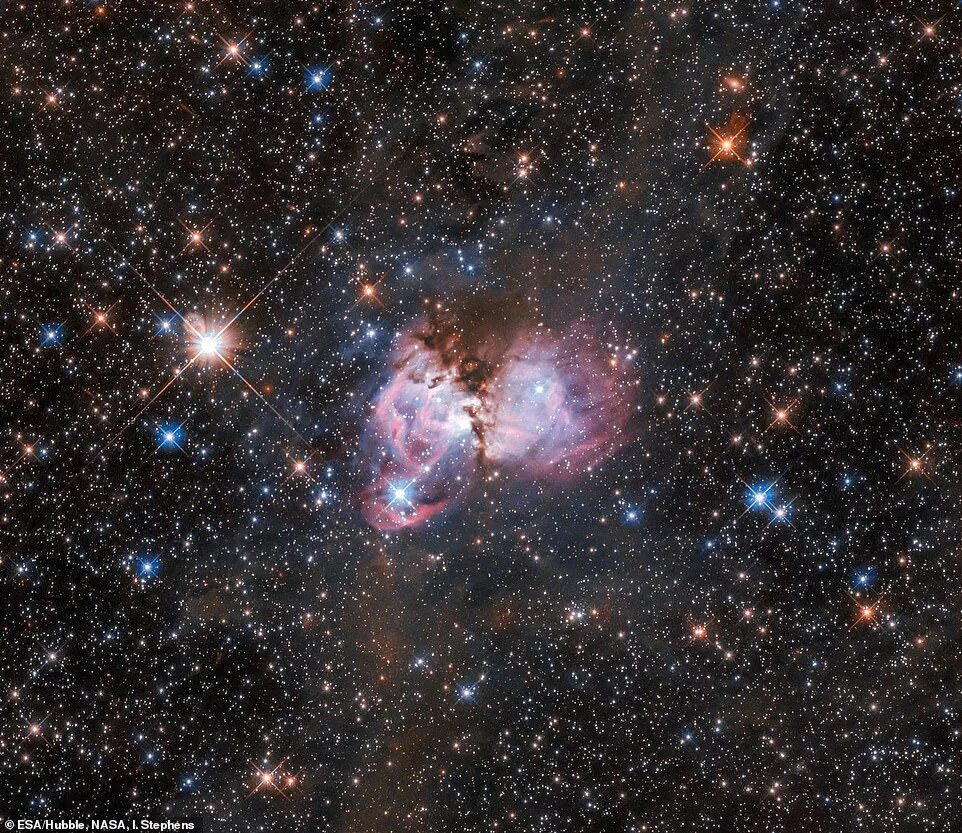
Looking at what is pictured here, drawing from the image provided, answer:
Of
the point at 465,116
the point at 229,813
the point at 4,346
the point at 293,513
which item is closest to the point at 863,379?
the point at 465,116

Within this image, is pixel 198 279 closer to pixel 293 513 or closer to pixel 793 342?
pixel 293 513

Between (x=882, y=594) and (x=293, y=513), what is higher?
(x=293, y=513)

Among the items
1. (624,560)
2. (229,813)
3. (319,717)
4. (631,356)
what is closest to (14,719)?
(229,813)

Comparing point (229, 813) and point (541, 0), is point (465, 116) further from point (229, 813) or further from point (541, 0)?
point (229, 813)

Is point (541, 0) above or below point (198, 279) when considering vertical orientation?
above

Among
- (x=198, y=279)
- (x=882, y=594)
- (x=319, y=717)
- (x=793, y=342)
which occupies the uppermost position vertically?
Result: (x=198, y=279)

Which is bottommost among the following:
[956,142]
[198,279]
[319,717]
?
[319,717]
